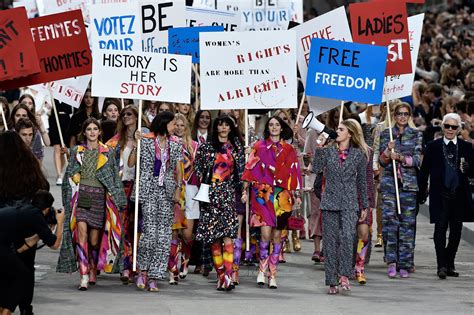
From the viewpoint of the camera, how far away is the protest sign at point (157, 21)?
2034cm

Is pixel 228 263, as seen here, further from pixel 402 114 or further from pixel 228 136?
pixel 402 114

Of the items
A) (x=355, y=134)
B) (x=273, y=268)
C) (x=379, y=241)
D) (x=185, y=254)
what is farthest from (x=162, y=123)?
(x=379, y=241)

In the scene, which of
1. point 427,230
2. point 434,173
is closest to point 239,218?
point 434,173

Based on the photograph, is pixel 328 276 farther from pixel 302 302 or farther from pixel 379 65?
pixel 379 65

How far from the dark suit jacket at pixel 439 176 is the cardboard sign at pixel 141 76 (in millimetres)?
2567

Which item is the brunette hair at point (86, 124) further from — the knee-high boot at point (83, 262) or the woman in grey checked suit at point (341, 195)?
the woman in grey checked suit at point (341, 195)

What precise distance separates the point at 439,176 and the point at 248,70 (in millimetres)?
2202

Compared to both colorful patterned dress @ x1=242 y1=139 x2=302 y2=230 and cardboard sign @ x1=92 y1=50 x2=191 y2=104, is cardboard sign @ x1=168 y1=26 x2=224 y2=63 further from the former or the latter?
colorful patterned dress @ x1=242 y1=139 x2=302 y2=230

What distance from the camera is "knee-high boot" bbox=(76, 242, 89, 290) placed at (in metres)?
16.0

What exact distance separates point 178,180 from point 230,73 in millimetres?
1307

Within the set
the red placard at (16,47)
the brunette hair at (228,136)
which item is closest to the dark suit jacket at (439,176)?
the brunette hair at (228,136)

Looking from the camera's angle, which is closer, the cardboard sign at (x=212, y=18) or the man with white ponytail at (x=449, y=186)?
the man with white ponytail at (x=449, y=186)

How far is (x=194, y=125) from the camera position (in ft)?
59.2

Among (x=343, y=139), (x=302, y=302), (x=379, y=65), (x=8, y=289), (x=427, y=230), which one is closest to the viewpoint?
(x=8, y=289)
